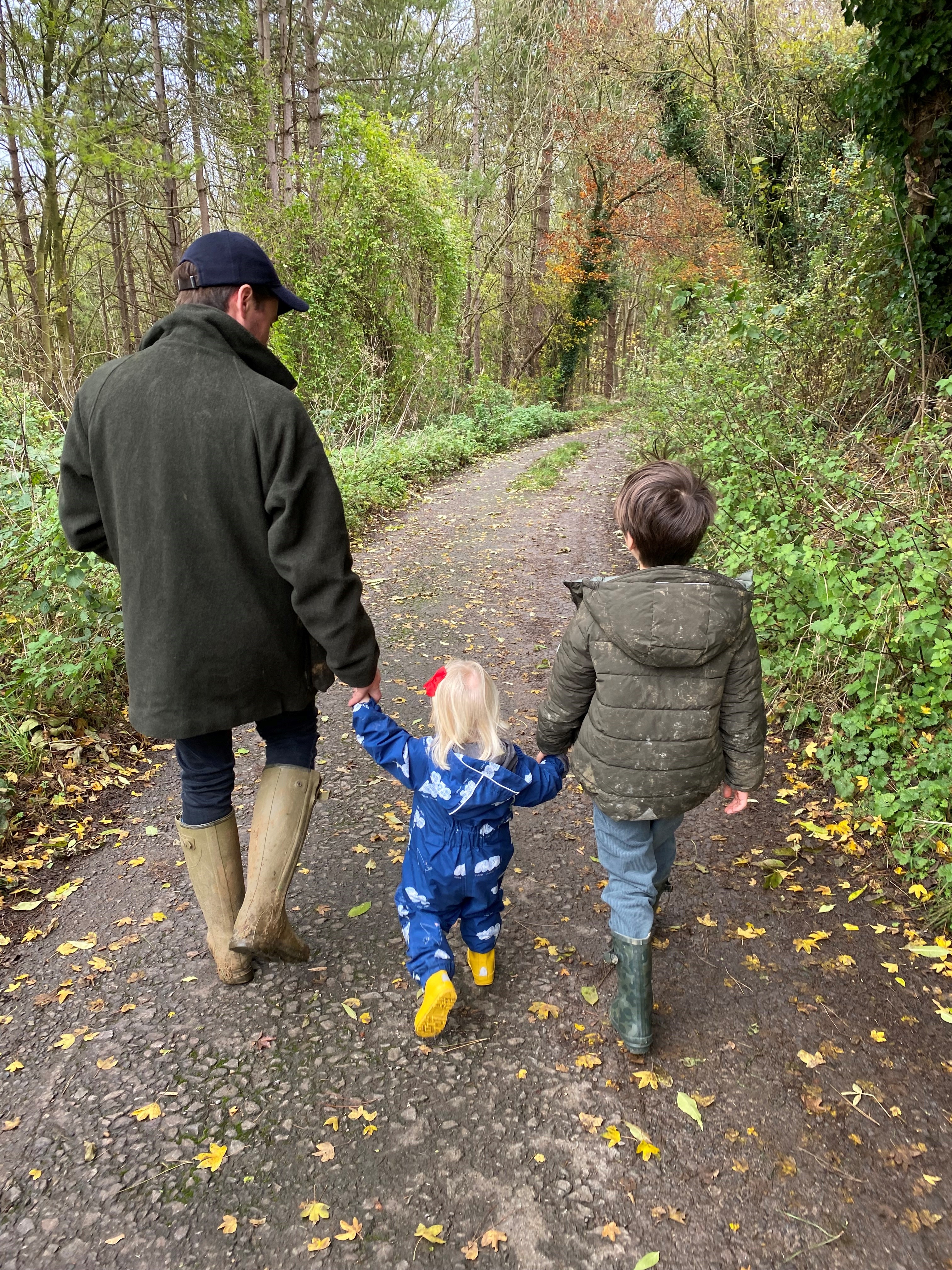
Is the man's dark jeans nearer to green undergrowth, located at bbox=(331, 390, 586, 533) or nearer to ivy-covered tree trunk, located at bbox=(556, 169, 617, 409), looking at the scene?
green undergrowth, located at bbox=(331, 390, 586, 533)

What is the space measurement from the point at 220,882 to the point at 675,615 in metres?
1.73

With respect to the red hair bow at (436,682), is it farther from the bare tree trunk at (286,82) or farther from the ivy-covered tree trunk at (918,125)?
the bare tree trunk at (286,82)

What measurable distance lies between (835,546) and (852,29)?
49.0 feet

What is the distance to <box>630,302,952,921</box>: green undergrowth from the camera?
3.32 meters

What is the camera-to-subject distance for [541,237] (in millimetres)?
23203

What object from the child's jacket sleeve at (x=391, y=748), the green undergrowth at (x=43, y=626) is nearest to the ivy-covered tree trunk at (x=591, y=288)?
the green undergrowth at (x=43, y=626)

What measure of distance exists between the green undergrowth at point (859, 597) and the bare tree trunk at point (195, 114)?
12.2 meters

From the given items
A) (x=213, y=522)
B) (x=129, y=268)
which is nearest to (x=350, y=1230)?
(x=213, y=522)

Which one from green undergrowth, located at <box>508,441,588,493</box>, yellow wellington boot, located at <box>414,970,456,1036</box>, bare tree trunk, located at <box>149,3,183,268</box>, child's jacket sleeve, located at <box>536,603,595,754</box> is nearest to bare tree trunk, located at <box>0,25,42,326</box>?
bare tree trunk, located at <box>149,3,183,268</box>

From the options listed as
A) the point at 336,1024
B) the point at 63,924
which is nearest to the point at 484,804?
the point at 336,1024

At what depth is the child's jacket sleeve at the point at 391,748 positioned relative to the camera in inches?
92.7

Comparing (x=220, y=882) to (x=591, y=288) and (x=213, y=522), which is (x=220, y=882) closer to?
(x=213, y=522)

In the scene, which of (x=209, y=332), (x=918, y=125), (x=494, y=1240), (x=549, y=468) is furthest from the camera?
(x=549, y=468)

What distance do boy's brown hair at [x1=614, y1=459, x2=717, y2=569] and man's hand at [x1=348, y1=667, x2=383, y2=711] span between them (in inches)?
33.2
